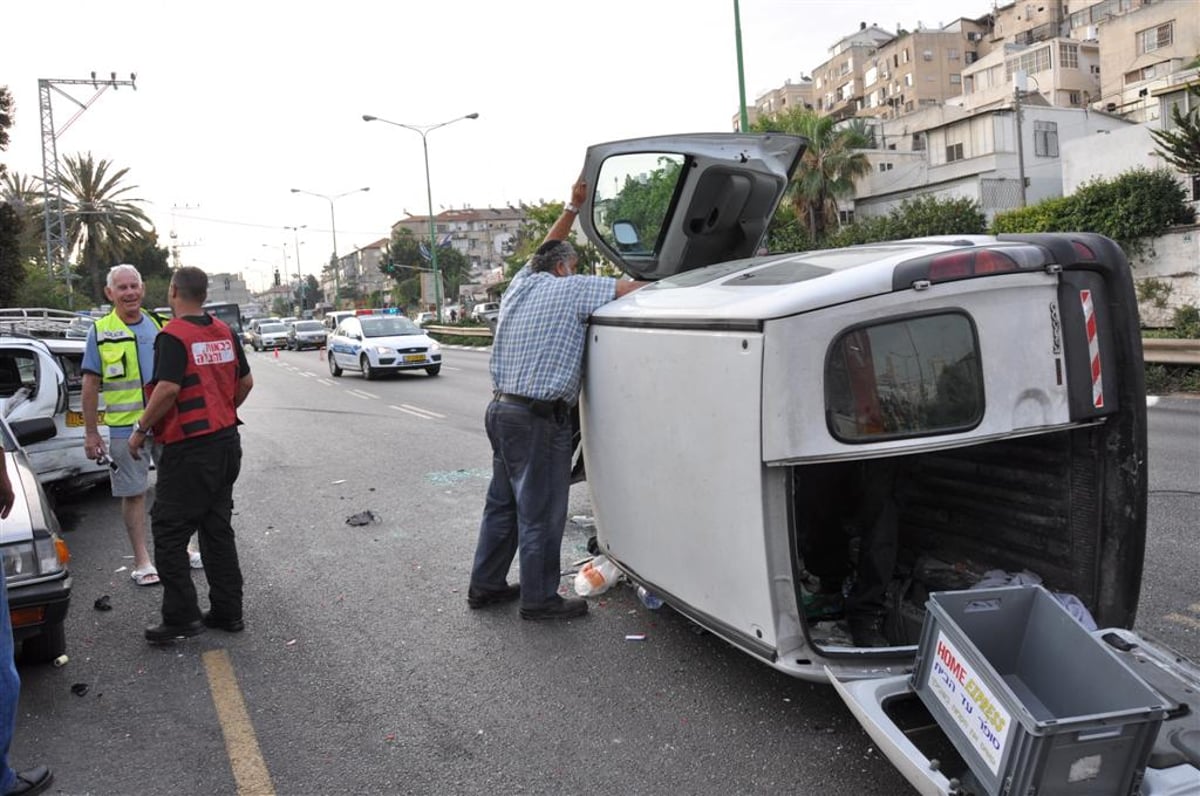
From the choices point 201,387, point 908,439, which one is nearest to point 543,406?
point 201,387

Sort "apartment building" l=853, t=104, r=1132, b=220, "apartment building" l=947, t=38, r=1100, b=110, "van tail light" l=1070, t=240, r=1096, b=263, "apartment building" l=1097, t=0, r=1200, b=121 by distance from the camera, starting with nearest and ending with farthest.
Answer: "van tail light" l=1070, t=240, r=1096, b=263
"apartment building" l=853, t=104, r=1132, b=220
"apartment building" l=1097, t=0, r=1200, b=121
"apartment building" l=947, t=38, r=1100, b=110

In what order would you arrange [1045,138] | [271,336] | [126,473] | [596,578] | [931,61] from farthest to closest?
[931,61]
[271,336]
[1045,138]
[126,473]
[596,578]

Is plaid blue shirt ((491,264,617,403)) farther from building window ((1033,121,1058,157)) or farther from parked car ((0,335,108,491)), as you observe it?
building window ((1033,121,1058,157))

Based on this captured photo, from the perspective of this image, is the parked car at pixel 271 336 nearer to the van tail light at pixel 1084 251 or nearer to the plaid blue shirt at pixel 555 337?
the plaid blue shirt at pixel 555 337

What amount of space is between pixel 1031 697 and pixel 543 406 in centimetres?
243

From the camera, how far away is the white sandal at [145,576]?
566 centimetres

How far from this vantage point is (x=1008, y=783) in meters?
2.44

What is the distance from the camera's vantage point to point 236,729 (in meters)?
3.73

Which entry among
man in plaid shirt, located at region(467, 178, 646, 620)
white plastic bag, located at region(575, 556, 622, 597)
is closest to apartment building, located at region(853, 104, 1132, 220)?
white plastic bag, located at region(575, 556, 622, 597)

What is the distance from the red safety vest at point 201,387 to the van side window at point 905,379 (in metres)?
3.16

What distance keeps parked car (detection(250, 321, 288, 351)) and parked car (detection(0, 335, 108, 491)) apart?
1551 inches

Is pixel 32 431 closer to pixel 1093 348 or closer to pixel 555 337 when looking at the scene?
pixel 555 337

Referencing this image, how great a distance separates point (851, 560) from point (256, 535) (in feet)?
14.9

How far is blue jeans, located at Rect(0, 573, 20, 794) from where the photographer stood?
3.06 metres
